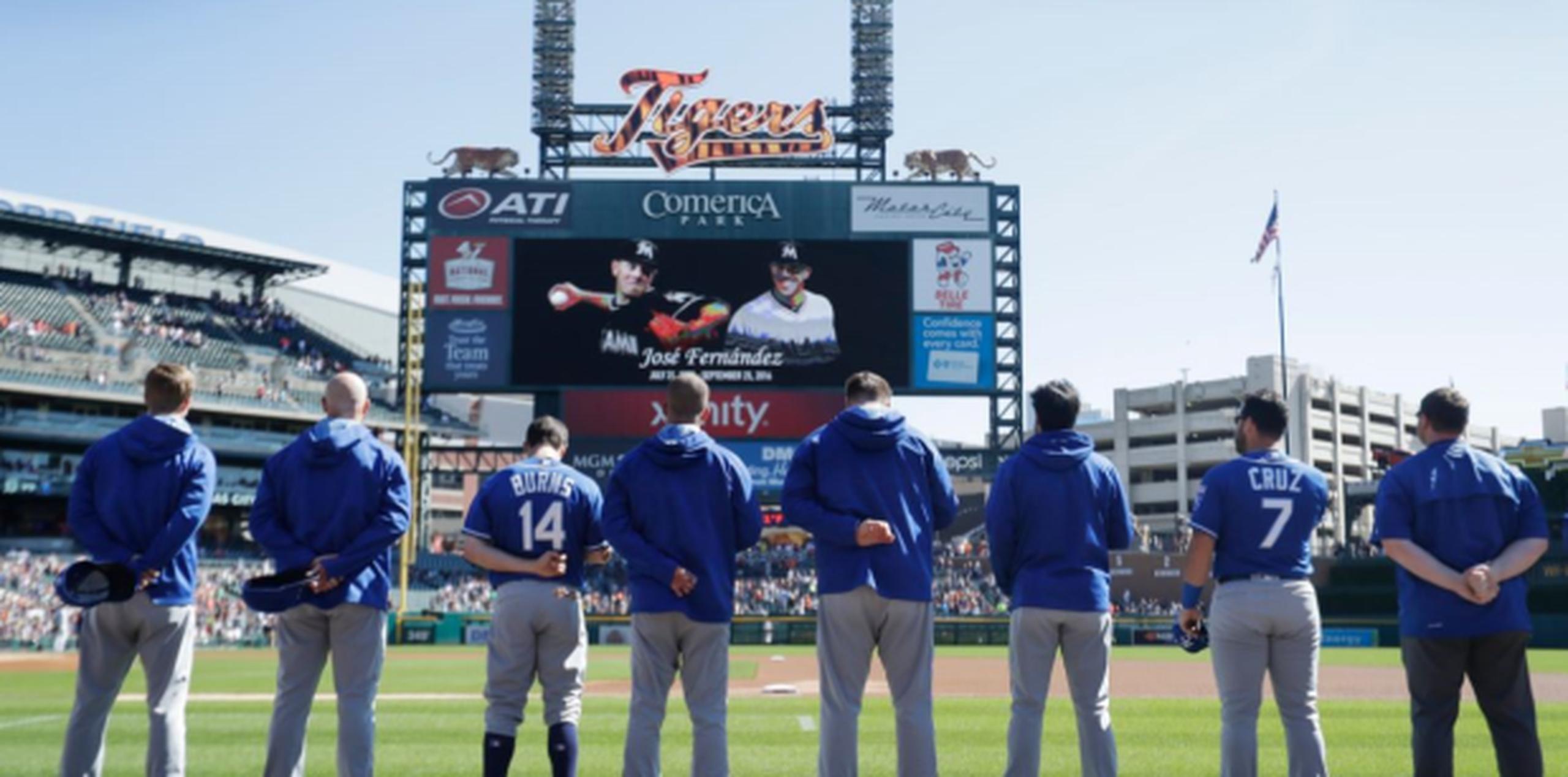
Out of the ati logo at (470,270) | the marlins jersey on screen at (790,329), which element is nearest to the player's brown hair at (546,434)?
the marlins jersey on screen at (790,329)

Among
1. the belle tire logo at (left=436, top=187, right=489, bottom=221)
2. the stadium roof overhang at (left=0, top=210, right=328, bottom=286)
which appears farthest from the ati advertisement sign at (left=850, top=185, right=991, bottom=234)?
the stadium roof overhang at (left=0, top=210, right=328, bottom=286)

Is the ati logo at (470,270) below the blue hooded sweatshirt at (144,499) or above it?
above

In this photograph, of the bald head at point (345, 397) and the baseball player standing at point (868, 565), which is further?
the bald head at point (345, 397)

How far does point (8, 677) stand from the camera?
21.5 metres

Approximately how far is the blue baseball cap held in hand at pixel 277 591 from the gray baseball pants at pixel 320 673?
187 millimetres

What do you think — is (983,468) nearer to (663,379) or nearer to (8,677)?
(663,379)

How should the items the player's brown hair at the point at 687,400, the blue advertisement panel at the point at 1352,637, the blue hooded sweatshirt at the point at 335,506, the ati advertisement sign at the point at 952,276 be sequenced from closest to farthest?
the blue hooded sweatshirt at the point at 335,506
the player's brown hair at the point at 687,400
the ati advertisement sign at the point at 952,276
the blue advertisement panel at the point at 1352,637

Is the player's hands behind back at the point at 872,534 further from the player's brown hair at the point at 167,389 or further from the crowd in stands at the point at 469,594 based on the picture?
the crowd in stands at the point at 469,594

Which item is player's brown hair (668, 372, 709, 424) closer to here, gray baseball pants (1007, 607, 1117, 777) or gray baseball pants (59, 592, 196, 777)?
gray baseball pants (1007, 607, 1117, 777)

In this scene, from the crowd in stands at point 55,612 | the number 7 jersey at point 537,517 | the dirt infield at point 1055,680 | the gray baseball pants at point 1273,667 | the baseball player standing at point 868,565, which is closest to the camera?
the gray baseball pants at point 1273,667

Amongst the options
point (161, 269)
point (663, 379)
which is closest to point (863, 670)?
point (663, 379)

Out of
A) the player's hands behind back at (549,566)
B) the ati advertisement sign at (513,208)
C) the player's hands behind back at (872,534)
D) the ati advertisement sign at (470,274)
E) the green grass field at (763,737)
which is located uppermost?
the ati advertisement sign at (513,208)

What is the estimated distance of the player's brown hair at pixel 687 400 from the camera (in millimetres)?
6129

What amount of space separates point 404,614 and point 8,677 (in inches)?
641
